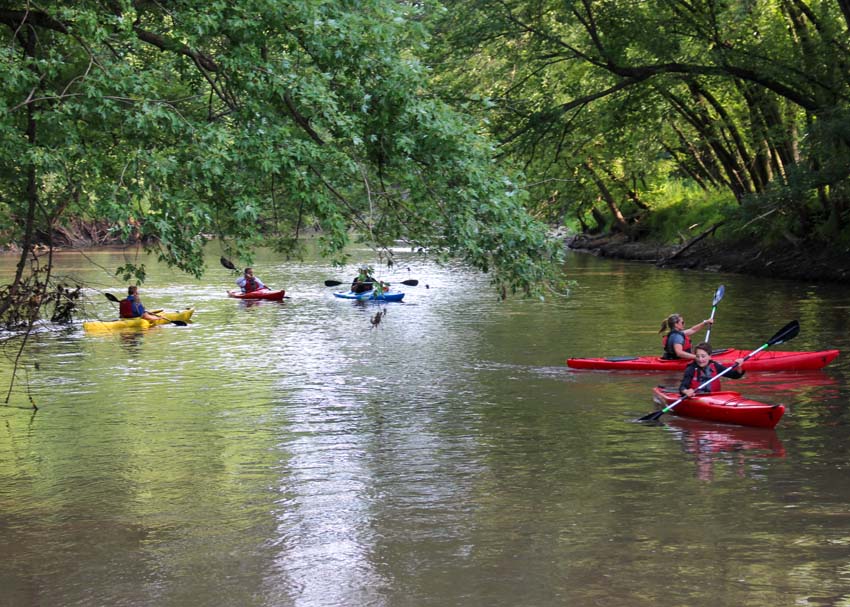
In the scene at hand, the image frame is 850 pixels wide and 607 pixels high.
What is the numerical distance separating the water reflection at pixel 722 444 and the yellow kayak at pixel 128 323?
12.2m

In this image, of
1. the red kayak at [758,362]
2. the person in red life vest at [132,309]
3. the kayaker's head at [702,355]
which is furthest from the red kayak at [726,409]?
the person in red life vest at [132,309]

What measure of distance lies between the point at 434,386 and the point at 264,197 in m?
→ 5.62

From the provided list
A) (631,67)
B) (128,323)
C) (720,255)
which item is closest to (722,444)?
(631,67)

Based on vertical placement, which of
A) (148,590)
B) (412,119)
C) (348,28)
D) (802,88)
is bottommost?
(148,590)

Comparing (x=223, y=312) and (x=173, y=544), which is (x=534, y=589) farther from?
(x=223, y=312)

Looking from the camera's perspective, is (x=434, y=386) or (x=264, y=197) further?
(x=434, y=386)

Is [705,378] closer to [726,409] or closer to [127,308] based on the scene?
[726,409]

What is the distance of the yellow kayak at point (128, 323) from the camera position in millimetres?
20766

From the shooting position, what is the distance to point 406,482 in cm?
950

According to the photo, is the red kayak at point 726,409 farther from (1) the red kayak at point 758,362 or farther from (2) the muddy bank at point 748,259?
(2) the muddy bank at point 748,259

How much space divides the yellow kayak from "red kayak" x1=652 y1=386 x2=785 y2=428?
11.9m

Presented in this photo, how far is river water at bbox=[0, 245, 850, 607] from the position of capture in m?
6.96

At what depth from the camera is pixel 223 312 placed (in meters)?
24.8

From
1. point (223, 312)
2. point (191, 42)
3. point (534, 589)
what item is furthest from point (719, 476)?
point (223, 312)
